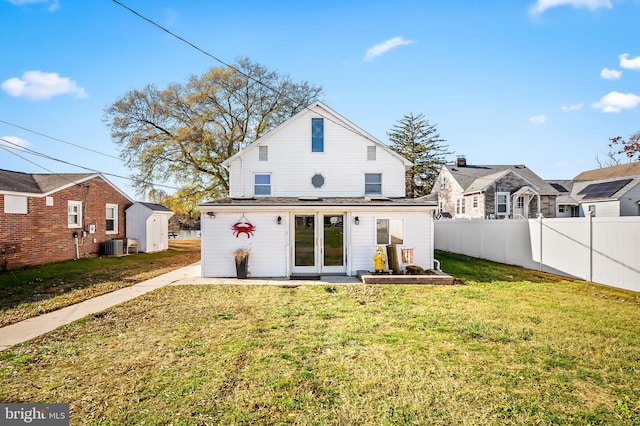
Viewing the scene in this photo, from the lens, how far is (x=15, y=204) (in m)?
13.0

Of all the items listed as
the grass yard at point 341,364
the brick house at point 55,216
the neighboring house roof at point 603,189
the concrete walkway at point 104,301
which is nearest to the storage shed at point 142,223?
the brick house at point 55,216

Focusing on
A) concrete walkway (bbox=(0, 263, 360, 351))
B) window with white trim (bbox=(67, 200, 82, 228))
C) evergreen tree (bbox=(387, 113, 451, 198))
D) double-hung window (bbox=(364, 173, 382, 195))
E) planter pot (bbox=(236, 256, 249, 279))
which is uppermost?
evergreen tree (bbox=(387, 113, 451, 198))

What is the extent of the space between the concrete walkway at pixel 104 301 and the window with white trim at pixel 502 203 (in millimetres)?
17787

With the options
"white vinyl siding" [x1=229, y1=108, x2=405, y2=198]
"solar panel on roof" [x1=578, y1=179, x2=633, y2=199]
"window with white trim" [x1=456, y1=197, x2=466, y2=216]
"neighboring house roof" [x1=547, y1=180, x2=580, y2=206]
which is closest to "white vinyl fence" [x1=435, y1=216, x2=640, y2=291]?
"white vinyl siding" [x1=229, y1=108, x2=405, y2=198]

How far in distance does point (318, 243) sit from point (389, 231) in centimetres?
271

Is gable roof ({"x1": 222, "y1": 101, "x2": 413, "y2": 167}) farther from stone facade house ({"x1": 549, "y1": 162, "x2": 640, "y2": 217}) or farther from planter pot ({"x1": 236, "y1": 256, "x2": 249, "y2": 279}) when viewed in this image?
stone facade house ({"x1": 549, "y1": 162, "x2": 640, "y2": 217})

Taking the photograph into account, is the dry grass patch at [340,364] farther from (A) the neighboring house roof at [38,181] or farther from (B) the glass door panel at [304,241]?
(A) the neighboring house roof at [38,181]

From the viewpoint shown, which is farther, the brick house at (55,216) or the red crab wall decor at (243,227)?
the brick house at (55,216)

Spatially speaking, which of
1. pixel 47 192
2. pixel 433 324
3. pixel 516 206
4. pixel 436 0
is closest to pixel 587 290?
pixel 433 324

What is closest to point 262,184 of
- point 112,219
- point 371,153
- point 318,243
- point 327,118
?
point 318,243

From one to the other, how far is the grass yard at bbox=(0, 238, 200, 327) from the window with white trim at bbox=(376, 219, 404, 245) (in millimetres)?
8735

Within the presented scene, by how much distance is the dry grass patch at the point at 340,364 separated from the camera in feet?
→ 11.1

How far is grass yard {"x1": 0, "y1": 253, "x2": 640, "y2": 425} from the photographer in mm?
3375

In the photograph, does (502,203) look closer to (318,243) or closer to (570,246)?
(570,246)
